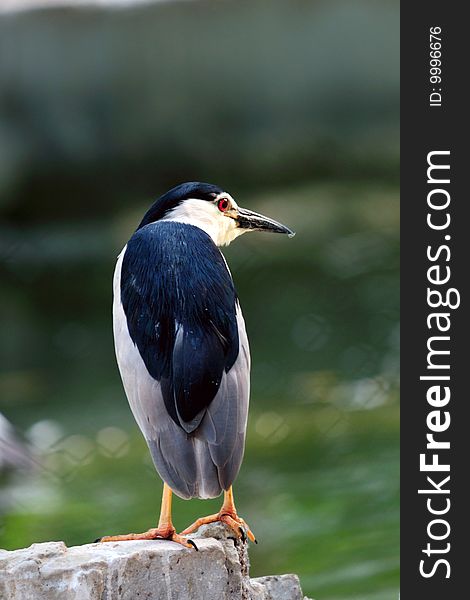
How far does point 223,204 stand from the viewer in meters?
2.07

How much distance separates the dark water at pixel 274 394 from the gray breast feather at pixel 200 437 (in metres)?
1.68

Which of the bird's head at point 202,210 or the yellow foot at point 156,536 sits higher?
the bird's head at point 202,210

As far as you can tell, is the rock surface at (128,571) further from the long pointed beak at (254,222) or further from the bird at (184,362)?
the long pointed beak at (254,222)

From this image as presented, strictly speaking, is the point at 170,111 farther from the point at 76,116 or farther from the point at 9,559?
the point at 9,559

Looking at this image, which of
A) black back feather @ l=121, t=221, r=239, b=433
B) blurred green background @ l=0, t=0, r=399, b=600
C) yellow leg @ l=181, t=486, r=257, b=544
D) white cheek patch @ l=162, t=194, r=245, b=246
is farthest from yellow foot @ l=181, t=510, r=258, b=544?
blurred green background @ l=0, t=0, r=399, b=600

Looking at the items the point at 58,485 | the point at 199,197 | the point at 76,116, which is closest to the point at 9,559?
the point at 199,197

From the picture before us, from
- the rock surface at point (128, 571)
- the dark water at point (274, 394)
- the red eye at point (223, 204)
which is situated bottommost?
the rock surface at point (128, 571)

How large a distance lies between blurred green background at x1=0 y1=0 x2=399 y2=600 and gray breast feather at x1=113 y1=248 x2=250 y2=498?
229 cm

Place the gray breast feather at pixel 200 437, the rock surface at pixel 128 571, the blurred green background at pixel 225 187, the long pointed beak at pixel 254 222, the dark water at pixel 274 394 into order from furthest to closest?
the blurred green background at pixel 225 187, the dark water at pixel 274 394, the long pointed beak at pixel 254 222, the gray breast feather at pixel 200 437, the rock surface at pixel 128 571

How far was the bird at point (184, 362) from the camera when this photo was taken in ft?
5.69

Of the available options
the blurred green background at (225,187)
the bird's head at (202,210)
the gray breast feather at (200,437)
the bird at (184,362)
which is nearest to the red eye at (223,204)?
the bird's head at (202,210)

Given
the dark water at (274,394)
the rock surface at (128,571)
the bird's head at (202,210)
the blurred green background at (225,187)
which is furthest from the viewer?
the blurred green background at (225,187)

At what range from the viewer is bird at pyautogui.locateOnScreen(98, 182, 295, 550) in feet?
5.69

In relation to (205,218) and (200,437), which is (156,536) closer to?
(200,437)
